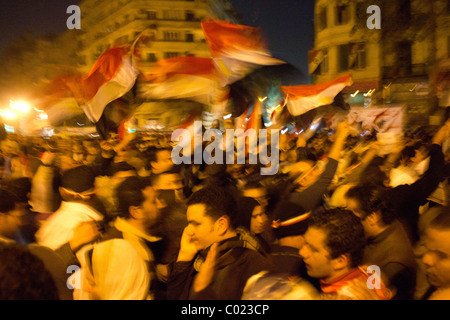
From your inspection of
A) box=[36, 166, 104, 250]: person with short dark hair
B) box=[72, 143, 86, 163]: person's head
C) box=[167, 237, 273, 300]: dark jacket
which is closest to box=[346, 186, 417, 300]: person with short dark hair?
box=[167, 237, 273, 300]: dark jacket

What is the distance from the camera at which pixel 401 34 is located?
838 inches

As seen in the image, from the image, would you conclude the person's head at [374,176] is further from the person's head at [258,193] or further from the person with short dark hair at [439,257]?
the person with short dark hair at [439,257]

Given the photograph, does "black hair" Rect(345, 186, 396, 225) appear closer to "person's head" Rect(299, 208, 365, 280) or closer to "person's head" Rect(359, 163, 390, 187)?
"person's head" Rect(299, 208, 365, 280)

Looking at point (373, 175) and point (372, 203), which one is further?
point (373, 175)

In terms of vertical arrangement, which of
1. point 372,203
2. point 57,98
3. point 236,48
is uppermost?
point 236,48

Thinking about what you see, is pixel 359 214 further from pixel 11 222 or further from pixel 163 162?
pixel 163 162

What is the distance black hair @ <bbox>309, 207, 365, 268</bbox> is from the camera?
2.05m

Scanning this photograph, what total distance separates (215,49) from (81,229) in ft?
16.1

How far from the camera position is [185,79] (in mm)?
7133

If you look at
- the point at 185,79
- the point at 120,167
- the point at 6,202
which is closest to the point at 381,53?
the point at 185,79

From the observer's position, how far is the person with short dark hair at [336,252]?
2.00m

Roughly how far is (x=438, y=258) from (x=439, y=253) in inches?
1.1

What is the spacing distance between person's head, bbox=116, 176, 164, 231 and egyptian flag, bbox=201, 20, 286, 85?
13.5ft
